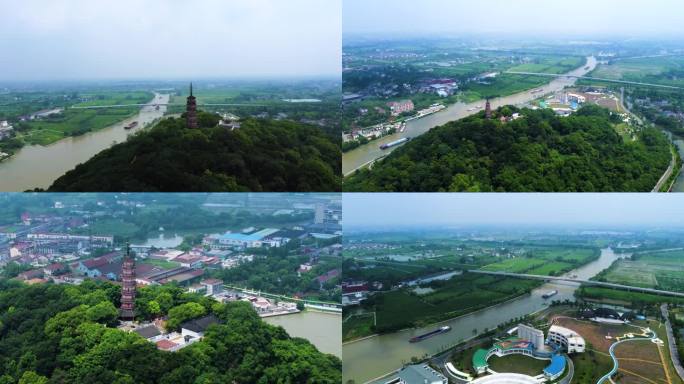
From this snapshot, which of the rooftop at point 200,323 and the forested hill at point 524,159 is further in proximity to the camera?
the rooftop at point 200,323

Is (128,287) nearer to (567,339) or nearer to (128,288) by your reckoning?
(128,288)

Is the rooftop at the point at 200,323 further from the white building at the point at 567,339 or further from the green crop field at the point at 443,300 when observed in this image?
the white building at the point at 567,339

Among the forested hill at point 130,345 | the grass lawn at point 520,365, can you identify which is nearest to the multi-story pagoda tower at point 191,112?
the forested hill at point 130,345

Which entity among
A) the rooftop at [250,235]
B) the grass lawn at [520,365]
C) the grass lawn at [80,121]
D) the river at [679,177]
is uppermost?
the grass lawn at [80,121]

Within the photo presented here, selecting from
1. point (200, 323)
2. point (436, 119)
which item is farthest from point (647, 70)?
point (200, 323)

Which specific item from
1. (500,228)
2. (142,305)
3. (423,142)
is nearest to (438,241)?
(500,228)

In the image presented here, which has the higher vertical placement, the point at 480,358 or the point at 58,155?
the point at 58,155
